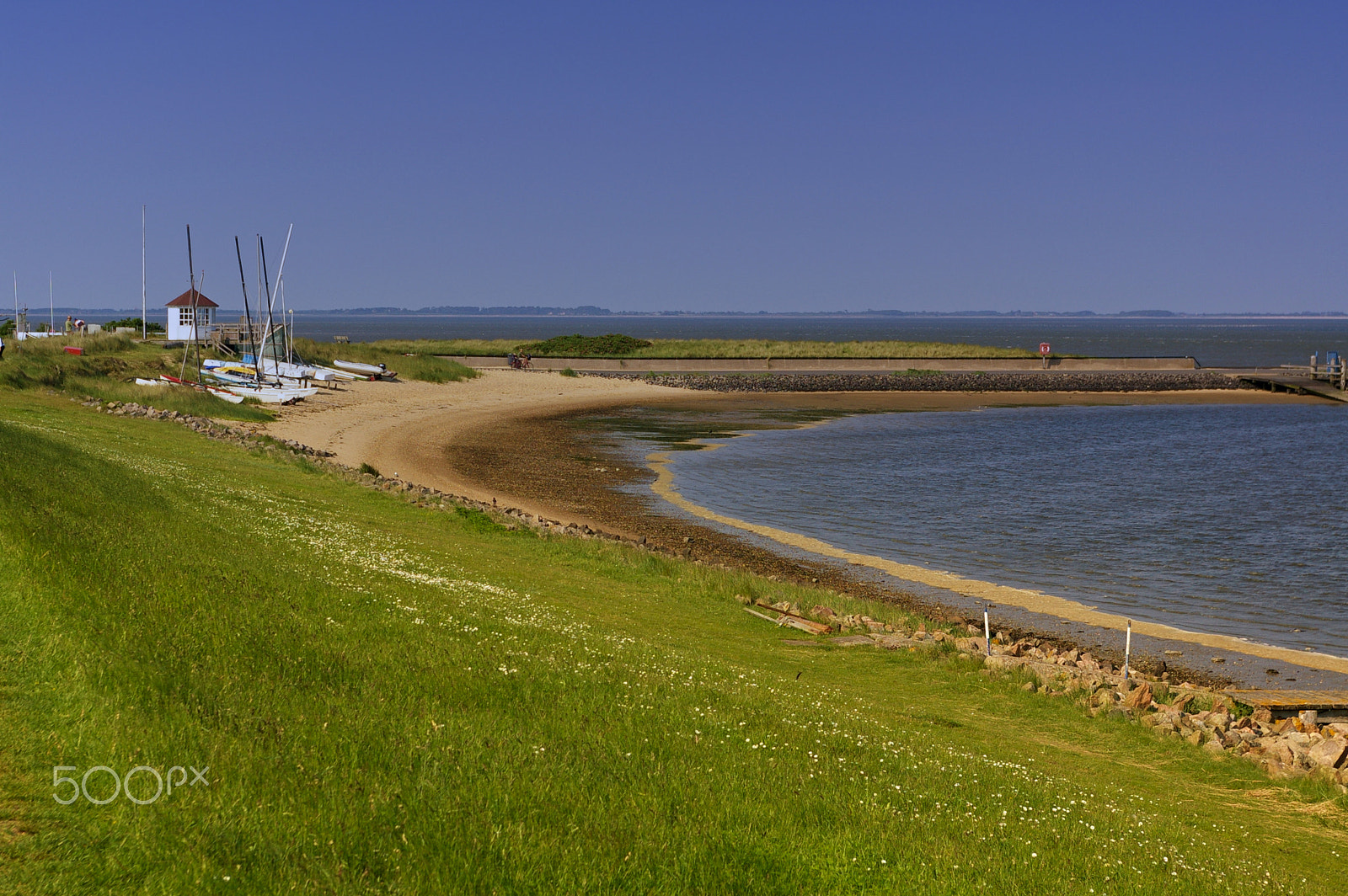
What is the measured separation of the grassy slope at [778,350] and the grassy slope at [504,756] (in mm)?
99698

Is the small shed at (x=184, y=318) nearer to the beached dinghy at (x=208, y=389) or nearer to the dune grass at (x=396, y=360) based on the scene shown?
the dune grass at (x=396, y=360)

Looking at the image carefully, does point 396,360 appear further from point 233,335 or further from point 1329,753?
point 1329,753

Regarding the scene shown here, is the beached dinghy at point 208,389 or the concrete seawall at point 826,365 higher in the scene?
the concrete seawall at point 826,365

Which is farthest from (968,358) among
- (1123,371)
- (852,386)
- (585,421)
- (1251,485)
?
(1251,485)

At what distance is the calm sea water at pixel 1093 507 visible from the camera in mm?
24531

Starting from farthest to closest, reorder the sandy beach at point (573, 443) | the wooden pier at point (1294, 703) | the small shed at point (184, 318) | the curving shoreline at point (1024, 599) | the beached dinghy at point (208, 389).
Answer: the small shed at point (184, 318) → the beached dinghy at point (208, 389) → the sandy beach at point (573, 443) → the curving shoreline at point (1024, 599) → the wooden pier at point (1294, 703)

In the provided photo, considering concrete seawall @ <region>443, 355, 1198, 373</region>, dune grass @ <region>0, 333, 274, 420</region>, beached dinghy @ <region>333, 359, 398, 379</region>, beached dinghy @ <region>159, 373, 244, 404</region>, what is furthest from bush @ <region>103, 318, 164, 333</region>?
beached dinghy @ <region>159, 373, 244, 404</region>

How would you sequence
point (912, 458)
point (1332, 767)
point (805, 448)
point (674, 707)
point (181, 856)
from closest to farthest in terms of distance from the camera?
point (181, 856) < point (674, 707) < point (1332, 767) < point (912, 458) < point (805, 448)

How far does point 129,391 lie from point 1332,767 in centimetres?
4623

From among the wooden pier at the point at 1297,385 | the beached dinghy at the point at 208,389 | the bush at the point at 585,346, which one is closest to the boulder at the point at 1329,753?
the beached dinghy at the point at 208,389

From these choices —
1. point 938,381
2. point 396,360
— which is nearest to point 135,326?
point 396,360

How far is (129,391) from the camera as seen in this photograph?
149 feet

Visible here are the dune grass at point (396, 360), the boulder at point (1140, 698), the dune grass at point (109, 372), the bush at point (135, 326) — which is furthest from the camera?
the dune grass at point (396, 360)

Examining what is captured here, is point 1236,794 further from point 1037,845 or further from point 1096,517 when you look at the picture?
point 1096,517
